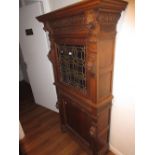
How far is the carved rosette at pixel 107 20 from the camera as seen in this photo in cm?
99

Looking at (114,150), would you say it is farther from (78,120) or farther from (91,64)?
(91,64)

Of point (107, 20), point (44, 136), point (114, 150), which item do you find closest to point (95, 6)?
point (107, 20)

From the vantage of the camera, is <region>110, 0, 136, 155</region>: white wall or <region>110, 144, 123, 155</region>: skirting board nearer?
<region>110, 0, 136, 155</region>: white wall

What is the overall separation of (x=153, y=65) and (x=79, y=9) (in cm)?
72

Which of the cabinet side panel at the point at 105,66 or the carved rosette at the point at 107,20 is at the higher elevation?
the carved rosette at the point at 107,20

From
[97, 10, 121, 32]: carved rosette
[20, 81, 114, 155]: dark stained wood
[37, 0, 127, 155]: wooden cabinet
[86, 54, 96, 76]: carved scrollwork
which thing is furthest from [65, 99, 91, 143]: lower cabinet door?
[97, 10, 121, 32]: carved rosette

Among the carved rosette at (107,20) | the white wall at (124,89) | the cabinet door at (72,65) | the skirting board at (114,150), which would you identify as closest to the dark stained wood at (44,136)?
the skirting board at (114,150)

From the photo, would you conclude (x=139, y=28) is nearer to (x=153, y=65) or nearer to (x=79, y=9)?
(x=153, y=65)

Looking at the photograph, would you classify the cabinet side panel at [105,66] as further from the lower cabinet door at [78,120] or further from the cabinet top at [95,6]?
the lower cabinet door at [78,120]

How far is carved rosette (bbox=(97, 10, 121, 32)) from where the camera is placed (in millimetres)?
989

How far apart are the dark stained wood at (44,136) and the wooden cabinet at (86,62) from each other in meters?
0.21

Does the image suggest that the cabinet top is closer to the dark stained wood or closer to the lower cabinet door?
the lower cabinet door

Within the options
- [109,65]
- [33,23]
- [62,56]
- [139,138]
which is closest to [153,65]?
[139,138]

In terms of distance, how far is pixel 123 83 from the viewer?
1297 millimetres
